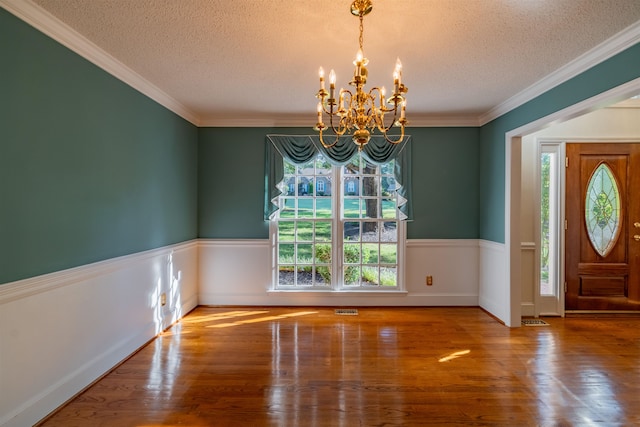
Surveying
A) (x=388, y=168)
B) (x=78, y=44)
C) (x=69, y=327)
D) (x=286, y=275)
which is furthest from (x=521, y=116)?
(x=69, y=327)

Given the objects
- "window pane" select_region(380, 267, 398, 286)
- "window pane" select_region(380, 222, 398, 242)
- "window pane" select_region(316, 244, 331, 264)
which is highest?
"window pane" select_region(380, 222, 398, 242)

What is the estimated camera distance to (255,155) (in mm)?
4254

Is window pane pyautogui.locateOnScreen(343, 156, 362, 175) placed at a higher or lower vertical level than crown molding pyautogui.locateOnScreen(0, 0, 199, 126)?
lower

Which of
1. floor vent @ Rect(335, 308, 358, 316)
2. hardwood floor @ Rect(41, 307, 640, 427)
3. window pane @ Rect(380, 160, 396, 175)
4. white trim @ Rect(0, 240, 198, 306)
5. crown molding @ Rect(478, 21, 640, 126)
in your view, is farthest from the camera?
window pane @ Rect(380, 160, 396, 175)

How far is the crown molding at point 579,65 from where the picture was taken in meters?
2.14

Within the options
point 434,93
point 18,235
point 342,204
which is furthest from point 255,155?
point 18,235

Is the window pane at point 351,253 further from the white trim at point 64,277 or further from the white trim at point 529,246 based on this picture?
the white trim at point 64,277

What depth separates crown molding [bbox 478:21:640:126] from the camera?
2.14m

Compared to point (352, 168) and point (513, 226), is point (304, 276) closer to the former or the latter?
point (352, 168)

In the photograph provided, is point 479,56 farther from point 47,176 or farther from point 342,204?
point 47,176

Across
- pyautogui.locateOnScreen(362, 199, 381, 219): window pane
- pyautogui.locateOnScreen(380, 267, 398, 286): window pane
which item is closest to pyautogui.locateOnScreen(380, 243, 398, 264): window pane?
pyautogui.locateOnScreen(380, 267, 398, 286): window pane

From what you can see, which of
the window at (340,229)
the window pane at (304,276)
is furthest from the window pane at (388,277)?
the window pane at (304,276)

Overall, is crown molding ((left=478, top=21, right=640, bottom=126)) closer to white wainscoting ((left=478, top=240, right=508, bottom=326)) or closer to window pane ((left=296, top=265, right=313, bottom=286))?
white wainscoting ((left=478, top=240, right=508, bottom=326))

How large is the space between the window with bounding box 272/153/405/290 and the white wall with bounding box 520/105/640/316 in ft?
4.87
